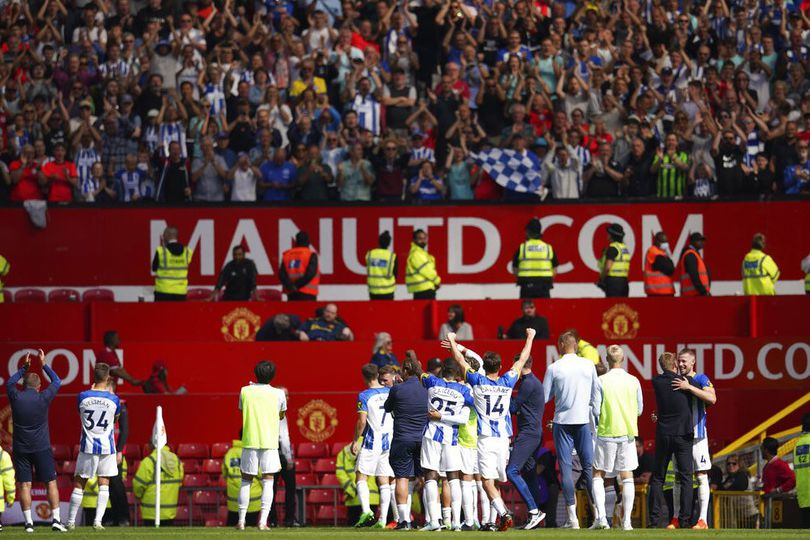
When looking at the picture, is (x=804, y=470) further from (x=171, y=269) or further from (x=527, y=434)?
(x=171, y=269)

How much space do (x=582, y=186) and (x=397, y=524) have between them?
10.6 m

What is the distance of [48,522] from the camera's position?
78.1ft

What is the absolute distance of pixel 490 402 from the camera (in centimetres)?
1897

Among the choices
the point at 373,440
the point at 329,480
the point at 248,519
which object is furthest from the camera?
the point at 329,480

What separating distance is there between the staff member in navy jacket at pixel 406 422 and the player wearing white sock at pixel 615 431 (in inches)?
81.3

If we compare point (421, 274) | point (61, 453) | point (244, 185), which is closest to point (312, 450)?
point (61, 453)

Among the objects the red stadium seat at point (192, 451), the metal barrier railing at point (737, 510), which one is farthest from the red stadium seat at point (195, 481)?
the metal barrier railing at point (737, 510)

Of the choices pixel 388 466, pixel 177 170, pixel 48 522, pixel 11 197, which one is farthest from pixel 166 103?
pixel 388 466

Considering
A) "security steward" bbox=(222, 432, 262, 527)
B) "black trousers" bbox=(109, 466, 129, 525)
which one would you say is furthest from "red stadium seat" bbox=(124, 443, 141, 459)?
"security steward" bbox=(222, 432, 262, 527)

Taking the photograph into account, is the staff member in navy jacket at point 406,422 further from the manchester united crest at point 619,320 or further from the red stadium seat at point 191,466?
the manchester united crest at point 619,320

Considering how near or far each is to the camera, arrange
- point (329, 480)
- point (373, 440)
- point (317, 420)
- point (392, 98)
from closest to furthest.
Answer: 1. point (373, 440)
2. point (329, 480)
3. point (317, 420)
4. point (392, 98)

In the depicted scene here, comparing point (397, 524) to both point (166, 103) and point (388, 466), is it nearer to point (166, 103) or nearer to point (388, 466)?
point (388, 466)

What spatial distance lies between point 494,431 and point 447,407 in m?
0.71

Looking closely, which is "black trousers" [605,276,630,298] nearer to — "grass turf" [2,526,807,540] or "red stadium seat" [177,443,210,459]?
"red stadium seat" [177,443,210,459]
